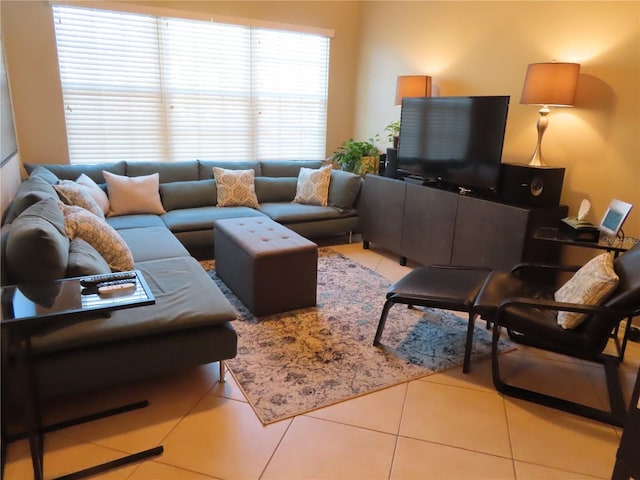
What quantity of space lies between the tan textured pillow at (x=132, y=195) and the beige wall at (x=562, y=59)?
9.41 ft

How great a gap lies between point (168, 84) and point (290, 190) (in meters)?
1.65

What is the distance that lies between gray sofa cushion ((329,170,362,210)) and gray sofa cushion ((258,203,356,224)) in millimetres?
87

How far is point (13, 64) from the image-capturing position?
380 cm

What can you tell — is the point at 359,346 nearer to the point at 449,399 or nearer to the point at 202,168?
the point at 449,399

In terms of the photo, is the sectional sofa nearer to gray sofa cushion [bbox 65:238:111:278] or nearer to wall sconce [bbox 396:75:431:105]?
gray sofa cushion [bbox 65:238:111:278]

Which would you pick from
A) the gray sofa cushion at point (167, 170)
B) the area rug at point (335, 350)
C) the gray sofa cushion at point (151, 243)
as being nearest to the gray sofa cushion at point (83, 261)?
the gray sofa cushion at point (151, 243)

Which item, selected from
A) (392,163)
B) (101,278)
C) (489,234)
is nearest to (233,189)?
(392,163)

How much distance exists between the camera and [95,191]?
3740 mm

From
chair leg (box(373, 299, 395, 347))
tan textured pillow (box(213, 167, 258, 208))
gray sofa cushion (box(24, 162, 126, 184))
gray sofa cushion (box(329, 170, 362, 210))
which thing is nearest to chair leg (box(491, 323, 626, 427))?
chair leg (box(373, 299, 395, 347))

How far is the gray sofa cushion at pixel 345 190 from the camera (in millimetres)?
4477

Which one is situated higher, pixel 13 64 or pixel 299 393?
Result: pixel 13 64

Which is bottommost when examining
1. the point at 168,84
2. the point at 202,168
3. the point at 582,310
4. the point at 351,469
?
the point at 351,469

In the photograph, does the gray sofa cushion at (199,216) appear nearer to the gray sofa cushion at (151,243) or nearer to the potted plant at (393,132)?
the gray sofa cushion at (151,243)

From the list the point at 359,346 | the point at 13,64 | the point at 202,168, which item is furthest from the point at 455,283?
the point at 13,64
